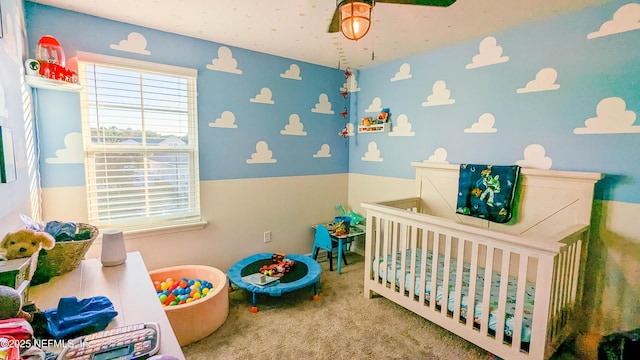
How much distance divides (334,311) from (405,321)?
55cm

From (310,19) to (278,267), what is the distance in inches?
79.3

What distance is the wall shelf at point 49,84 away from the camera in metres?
1.80

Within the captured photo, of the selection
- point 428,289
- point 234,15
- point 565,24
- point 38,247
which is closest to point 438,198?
point 428,289

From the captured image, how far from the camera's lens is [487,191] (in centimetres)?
241

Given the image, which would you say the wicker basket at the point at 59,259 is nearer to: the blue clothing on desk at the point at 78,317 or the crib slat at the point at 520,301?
the blue clothing on desk at the point at 78,317

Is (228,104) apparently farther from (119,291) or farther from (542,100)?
(542,100)

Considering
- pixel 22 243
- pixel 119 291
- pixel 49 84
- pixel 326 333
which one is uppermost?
pixel 49 84

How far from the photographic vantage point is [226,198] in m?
2.91

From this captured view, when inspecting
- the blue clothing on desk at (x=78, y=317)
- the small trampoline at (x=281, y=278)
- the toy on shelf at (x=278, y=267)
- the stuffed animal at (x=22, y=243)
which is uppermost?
the stuffed animal at (x=22, y=243)

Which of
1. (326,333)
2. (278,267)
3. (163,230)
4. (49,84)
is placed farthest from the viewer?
(278,267)

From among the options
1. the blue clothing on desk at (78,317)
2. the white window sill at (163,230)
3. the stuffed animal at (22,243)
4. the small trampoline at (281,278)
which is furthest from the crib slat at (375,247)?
the stuffed animal at (22,243)

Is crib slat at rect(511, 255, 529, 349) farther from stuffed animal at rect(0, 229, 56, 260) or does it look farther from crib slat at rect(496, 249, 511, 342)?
stuffed animal at rect(0, 229, 56, 260)

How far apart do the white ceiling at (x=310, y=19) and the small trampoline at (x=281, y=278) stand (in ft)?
6.55

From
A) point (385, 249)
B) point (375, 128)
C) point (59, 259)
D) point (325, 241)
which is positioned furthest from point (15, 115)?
point (375, 128)
